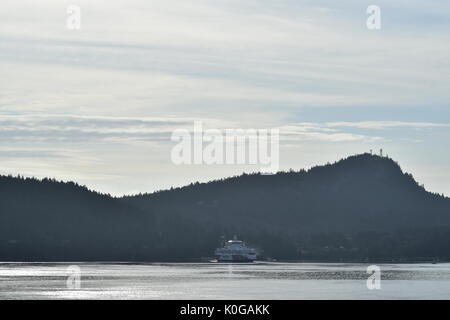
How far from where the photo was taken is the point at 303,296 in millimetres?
163750
